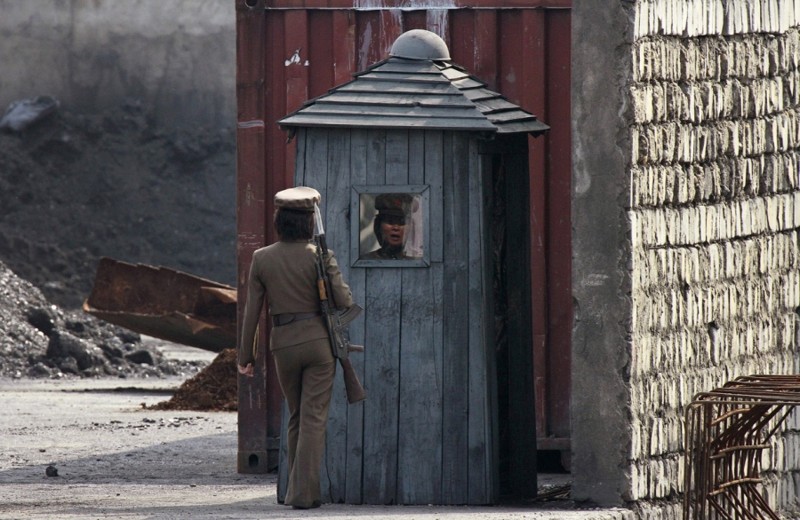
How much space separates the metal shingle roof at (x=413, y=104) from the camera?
8984mm

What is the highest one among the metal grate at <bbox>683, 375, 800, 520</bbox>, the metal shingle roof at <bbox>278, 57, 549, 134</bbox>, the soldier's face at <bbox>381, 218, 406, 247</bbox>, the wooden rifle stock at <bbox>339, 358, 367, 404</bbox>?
the metal shingle roof at <bbox>278, 57, 549, 134</bbox>

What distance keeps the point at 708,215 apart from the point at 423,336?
1.71m

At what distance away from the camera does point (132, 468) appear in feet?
37.1

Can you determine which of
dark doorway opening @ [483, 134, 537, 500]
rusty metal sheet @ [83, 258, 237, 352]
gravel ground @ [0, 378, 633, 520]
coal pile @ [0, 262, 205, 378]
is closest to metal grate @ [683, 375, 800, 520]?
gravel ground @ [0, 378, 633, 520]

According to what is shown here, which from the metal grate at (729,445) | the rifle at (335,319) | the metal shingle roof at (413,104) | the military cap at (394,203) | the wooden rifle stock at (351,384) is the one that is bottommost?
the metal grate at (729,445)

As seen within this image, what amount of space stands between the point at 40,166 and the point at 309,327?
21.9 metres

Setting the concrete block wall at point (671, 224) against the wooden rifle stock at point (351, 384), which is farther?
the wooden rifle stock at point (351, 384)

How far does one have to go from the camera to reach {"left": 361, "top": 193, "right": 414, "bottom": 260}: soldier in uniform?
9.07 metres

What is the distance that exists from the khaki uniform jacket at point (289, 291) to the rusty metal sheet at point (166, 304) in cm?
856

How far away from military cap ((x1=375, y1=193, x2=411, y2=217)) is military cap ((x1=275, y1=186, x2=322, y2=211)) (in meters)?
0.46

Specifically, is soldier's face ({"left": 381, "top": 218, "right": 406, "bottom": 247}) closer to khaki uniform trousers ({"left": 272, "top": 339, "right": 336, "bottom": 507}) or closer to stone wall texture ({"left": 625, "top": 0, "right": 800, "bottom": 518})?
khaki uniform trousers ({"left": 272, "top": 339, "right": 336, "bottom": 507})

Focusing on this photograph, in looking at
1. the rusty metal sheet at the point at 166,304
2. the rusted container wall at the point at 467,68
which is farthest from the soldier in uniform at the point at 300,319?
the rusty metal sheet at the point at 166,304

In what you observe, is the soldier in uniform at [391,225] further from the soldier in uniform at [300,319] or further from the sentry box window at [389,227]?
the soldier in uniform at [300,319]

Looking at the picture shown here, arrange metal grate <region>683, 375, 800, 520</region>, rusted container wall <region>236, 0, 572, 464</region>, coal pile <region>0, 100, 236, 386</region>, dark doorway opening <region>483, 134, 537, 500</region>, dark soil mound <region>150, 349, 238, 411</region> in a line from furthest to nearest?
coal pile <region>0, 100, 236, 386</region>, dark soil mound <region>150, 349, 238, 411</region>, rusted container wall <region>236, 0, 572, 464</region>, dark doorway opening <region>483, 134, 537, 500</region>, metal grate <region>683, 375, 800, 520</region>
